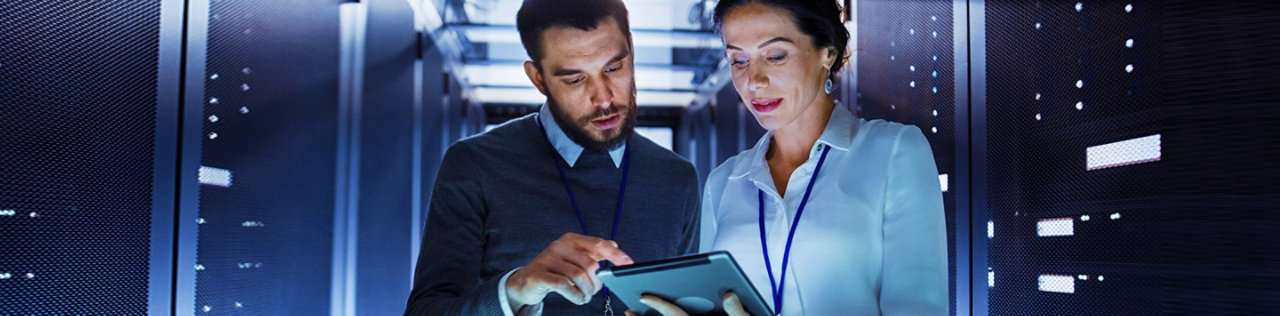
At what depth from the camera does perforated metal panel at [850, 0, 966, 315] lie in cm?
286

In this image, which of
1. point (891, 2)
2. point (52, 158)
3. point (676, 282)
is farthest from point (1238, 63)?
point (52, 158)

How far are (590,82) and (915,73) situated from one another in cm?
177

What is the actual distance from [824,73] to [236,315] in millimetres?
1854

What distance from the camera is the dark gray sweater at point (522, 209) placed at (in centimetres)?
170

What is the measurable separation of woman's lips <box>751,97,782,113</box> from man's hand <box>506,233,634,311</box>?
44cm

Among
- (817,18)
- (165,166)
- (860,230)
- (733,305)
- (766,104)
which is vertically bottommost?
(733,305)

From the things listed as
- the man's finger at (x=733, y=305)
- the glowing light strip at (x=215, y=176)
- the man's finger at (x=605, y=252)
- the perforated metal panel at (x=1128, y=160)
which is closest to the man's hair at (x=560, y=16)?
the man's finger at (x=605, y=252)

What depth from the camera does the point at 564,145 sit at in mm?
1865

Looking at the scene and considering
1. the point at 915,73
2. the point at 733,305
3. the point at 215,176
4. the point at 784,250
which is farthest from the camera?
the point at 915,73

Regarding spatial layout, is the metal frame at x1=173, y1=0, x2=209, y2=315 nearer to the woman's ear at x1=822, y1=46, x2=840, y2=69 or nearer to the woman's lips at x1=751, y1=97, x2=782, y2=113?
the woman's lips at x1=751, y1=97, x2=782, y2=113

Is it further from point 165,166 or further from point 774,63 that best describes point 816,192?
point 165,166

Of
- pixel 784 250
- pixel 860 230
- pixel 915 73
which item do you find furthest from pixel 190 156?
pixel 915 73

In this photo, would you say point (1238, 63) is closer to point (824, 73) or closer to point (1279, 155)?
point (1279, 155)

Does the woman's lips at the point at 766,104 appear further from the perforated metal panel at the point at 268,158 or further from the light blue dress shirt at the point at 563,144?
the perforated metal panel at the point at 268,158
